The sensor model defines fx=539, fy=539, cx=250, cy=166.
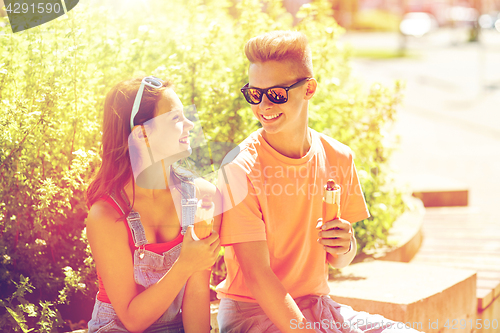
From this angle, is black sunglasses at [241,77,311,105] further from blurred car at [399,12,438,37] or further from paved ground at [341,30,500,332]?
blurred car at [399,12,438,37]

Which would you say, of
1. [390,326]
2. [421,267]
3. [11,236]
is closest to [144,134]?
[11,236]

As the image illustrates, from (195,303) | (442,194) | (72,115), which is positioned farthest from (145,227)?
(442,194)

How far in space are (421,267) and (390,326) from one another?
124 cm

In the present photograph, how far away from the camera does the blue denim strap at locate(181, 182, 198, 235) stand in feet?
7.43

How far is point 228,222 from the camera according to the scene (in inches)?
87.9

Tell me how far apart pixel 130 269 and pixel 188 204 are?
14.0 inches

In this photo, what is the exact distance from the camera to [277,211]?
232 centimetres

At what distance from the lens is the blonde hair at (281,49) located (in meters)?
2.22

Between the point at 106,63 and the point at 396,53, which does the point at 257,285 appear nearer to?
the point at 106,63

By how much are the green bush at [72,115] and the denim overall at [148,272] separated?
473mm

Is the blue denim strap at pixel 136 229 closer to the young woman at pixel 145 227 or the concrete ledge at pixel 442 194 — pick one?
the young woman at pixel 145 227

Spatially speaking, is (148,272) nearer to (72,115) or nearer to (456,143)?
(72,115)

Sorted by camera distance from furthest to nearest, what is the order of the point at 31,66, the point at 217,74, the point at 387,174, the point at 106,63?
the point at 387,174, the point at 217,74, the point at 106,63, the point at 31,66

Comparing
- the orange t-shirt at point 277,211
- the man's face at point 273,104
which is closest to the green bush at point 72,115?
the orange t-shirt at point 277,211
